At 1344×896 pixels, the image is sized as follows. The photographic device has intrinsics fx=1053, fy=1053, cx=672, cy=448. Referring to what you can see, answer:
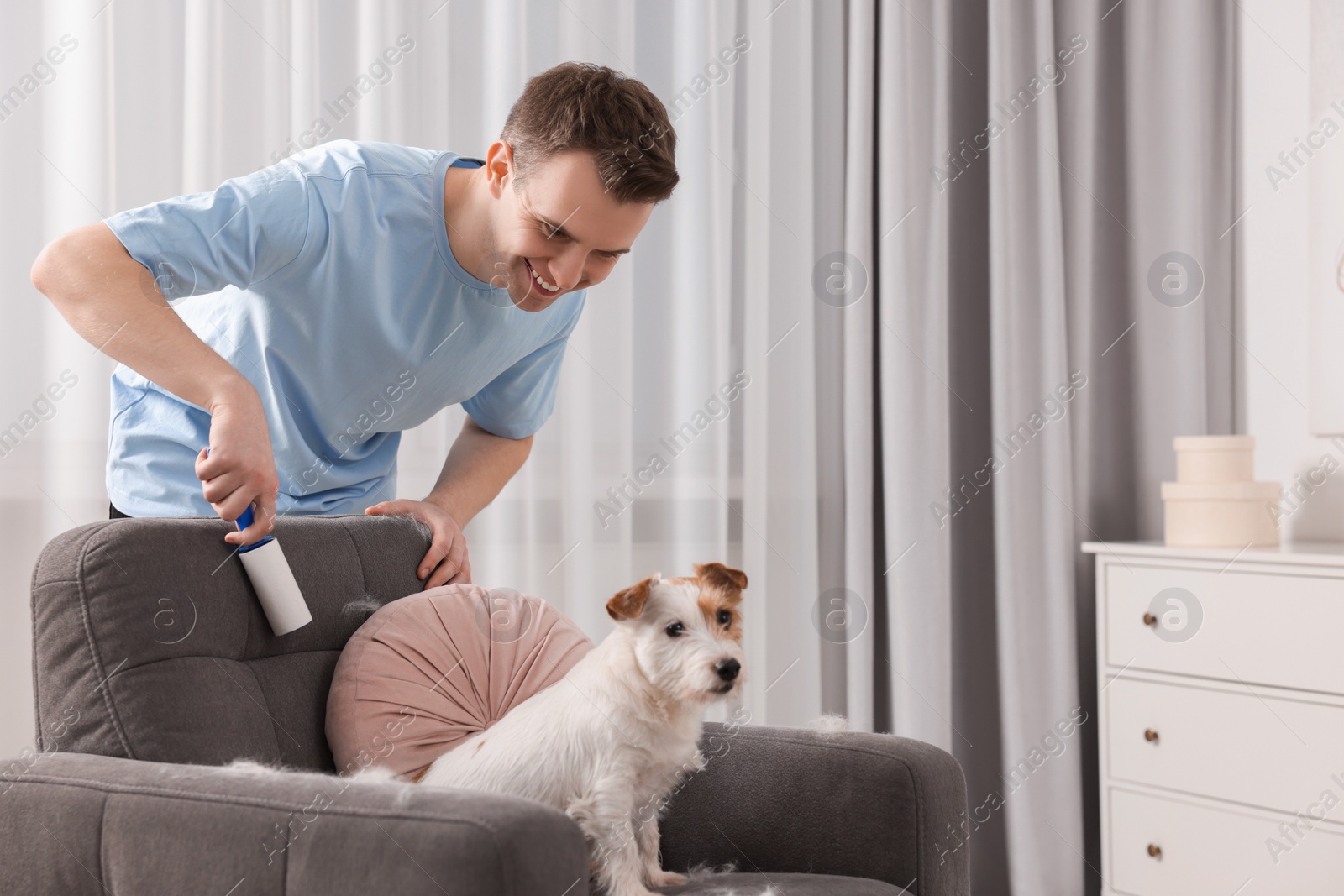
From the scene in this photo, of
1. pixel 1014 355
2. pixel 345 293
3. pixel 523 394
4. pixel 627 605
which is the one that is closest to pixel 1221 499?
pixel 1014 355

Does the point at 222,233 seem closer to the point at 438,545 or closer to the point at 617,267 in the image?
the point at 438,545

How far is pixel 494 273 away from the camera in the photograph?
4.38 feet

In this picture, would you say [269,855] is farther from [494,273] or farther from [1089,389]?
[1089,389]

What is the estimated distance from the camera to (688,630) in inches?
44.3

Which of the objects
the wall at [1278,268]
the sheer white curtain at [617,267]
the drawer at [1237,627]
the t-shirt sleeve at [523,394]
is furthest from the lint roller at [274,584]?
the wall at [1278,268]

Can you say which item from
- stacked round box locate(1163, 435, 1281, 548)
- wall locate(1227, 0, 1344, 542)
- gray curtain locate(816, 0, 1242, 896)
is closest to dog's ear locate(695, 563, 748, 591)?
gray curtain locate(816, 0, 1242, 896)

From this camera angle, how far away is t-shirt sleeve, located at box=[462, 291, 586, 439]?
5.21 ft

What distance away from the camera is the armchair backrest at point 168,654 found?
104cm

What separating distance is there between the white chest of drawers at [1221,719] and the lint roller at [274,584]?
1.84m

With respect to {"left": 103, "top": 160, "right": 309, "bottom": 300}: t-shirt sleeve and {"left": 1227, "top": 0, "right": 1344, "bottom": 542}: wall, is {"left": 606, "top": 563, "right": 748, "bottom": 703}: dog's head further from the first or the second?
{"left": 1227, "top": 0, "right": 1344, "bottom": 542}: wall

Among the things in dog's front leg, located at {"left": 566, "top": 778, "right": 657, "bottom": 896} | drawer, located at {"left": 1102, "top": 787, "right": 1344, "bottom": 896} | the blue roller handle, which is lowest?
drawer, located at {"left": 1102, "top": 787, "right": 1344, "bottom": 896}

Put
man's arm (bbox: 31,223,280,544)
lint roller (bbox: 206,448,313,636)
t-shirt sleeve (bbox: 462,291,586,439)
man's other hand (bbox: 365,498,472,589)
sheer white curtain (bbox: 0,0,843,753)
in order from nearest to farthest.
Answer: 1. man's arm (bbox: 31,223,280,544)
2. lint roller (bbox: 206,448,313,636)
3. man's other hand (bbox: 365,498,472,589)
4. t-shirt sleeve (bbox: 462,291,586,439)
5. sheer white curtain (bbox: 0,0,843,753)

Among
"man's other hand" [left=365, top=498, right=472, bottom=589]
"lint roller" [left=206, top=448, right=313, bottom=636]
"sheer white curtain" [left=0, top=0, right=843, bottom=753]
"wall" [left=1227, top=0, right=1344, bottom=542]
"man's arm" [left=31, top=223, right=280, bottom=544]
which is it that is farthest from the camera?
"wall" [left=1227, top=0, right=1344, bottom=542]

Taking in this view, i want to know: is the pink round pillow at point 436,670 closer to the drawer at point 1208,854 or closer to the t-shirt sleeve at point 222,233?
the t-shirt sleeve at point 222,233
